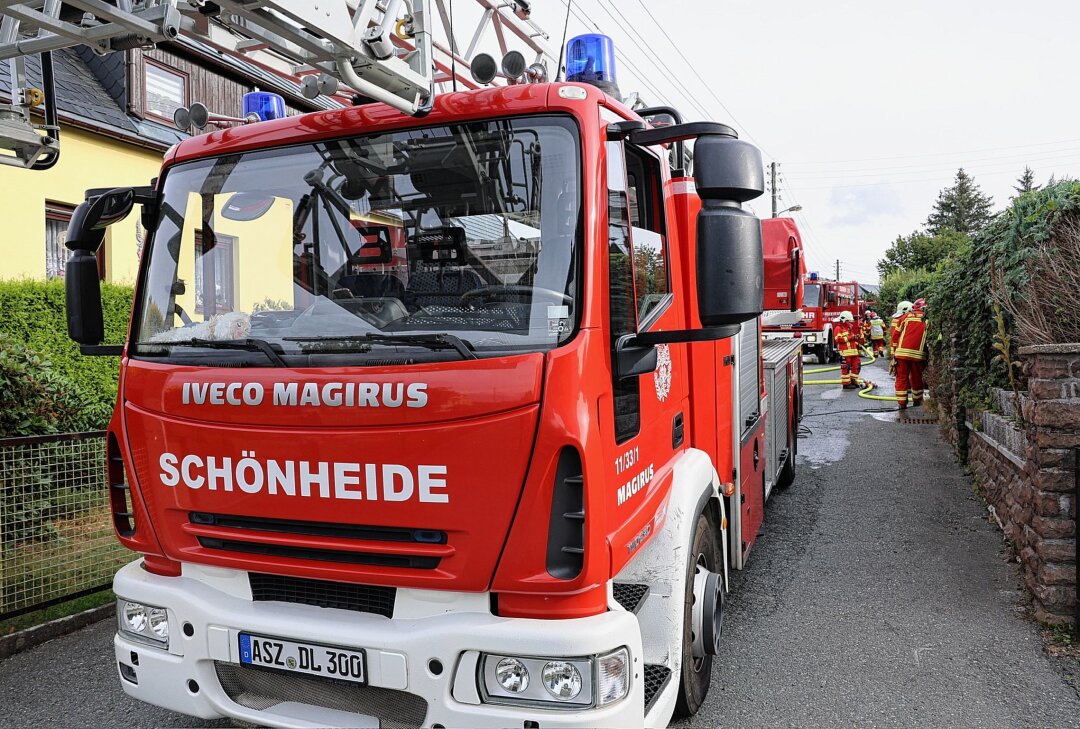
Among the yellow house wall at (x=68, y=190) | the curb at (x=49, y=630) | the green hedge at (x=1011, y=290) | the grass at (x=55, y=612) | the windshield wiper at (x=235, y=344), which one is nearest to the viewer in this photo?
the windshield wiper at (x=235, y=344)

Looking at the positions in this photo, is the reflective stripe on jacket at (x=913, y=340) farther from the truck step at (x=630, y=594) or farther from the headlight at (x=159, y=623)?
the headlight at (x=159, y=623)

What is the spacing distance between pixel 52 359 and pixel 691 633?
7196mm

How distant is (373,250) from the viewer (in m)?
2.82

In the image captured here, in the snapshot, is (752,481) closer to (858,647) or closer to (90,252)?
(858,647)

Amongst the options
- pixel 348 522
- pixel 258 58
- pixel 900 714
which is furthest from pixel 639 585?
pixel 258 58

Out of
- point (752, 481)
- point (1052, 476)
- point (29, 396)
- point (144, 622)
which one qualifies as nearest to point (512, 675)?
point (144, 622)

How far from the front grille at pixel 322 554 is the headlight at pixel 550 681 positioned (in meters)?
0.34

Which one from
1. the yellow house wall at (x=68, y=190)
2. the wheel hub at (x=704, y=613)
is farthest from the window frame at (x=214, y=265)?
the yellow house wall at (x=68, y=190)

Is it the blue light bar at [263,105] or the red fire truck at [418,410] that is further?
the blue light bar at [263,105]

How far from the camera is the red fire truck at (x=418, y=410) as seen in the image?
7.41 feet

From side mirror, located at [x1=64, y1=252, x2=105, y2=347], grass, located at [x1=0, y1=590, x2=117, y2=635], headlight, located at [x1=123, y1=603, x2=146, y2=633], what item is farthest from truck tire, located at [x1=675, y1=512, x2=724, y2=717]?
grass, located at [x1=0, y1=590, x2=117, y2=635]

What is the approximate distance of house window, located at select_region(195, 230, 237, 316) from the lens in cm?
287

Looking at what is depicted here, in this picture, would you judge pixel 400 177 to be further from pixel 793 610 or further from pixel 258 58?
pixel 793 610

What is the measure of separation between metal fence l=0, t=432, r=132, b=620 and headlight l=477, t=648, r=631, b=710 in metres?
2.80
